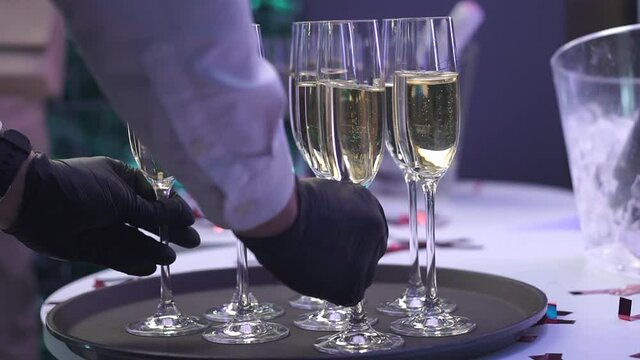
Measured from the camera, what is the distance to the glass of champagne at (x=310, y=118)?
1175 millimetres

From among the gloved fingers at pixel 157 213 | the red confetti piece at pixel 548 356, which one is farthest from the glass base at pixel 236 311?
the red confetti piece at pixel 548 356

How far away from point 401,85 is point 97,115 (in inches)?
103

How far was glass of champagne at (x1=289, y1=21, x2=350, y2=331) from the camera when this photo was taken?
1175mm

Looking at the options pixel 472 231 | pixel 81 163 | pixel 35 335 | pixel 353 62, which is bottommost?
pixel 35 335

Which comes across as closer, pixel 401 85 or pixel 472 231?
pixel 401 85

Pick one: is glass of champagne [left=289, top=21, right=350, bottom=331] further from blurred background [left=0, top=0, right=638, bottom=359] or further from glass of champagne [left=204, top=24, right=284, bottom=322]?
blurred background [left=0, top=0, right=638, bottom=359]

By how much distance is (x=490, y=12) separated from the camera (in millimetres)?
3482


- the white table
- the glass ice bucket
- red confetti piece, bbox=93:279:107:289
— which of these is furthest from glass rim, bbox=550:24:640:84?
red confetti piece, bbox=93:279:107:289

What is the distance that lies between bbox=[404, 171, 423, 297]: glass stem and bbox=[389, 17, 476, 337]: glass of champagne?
0.05 metres

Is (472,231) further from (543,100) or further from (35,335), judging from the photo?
(543,100)

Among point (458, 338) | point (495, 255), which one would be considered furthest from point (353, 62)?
point (495, 255)

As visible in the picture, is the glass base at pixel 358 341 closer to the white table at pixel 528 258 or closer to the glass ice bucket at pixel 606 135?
the white table at pixel 528 258

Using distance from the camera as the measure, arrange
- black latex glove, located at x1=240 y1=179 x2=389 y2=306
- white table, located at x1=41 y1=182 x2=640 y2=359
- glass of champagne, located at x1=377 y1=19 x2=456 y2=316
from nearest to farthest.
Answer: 1. black latex glove, located at x1=240 y1=179 x2=389 y2=306
2. white table, located at x1=41 y1=182 x2=640 y2=359
3. glass of champagne, located at x1=377 y1=19 x2=456 y2=316

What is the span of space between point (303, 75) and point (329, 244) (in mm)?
294
